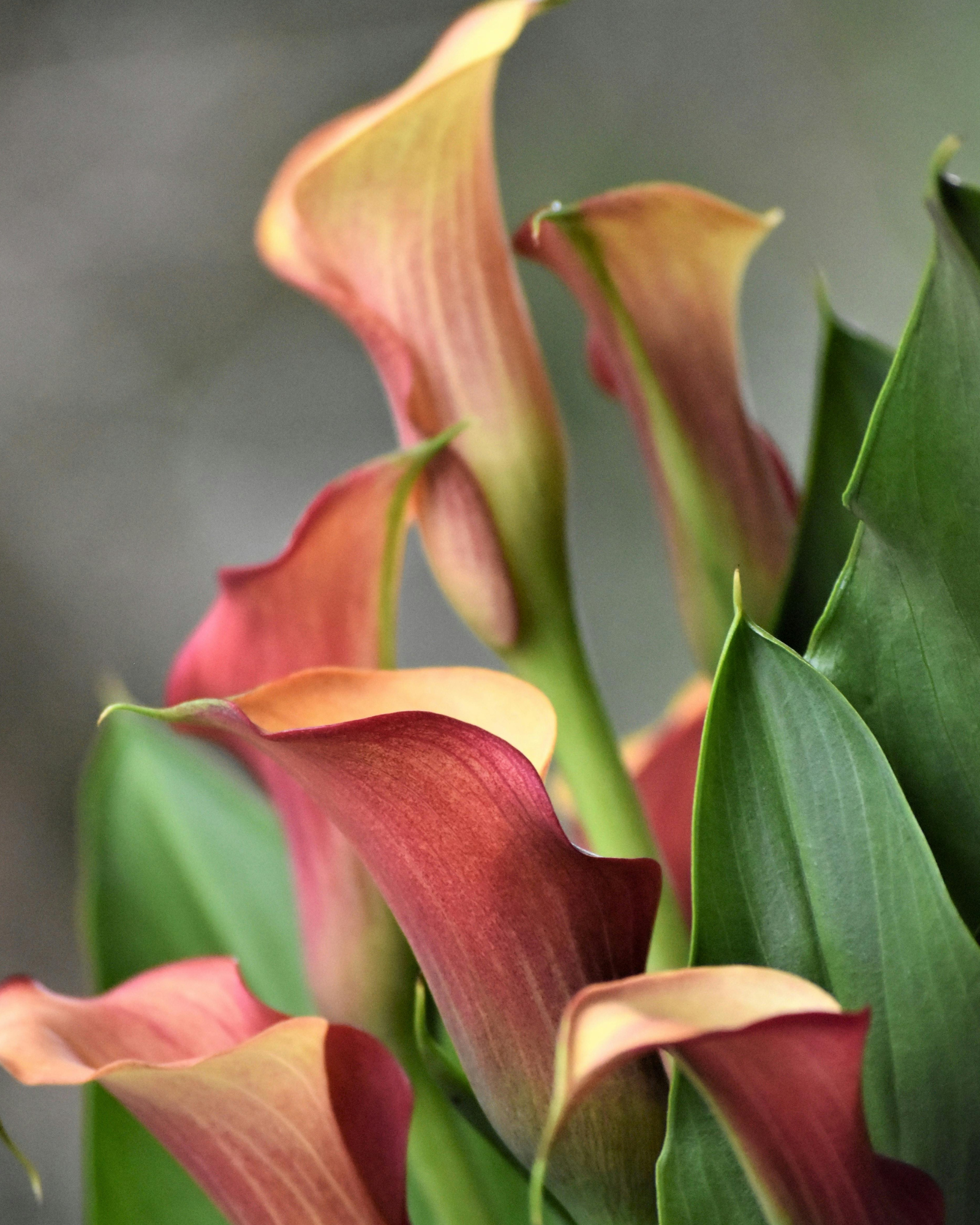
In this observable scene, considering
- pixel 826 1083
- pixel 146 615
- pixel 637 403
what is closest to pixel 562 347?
pixel 146 615

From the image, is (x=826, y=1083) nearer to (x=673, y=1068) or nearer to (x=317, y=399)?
(x=673, y=1068)

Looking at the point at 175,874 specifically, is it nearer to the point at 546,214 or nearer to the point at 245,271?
the point at 546,214

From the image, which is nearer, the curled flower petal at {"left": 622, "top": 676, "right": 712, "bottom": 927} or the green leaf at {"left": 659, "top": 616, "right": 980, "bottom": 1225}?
the green leaf at {"left": 659, "top": 616, "right": 980, "bottom": 1225}

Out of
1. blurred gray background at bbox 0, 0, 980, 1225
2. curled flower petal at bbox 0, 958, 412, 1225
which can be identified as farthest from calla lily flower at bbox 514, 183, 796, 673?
blurred gray background at bbox 0, 0, 980, 1225

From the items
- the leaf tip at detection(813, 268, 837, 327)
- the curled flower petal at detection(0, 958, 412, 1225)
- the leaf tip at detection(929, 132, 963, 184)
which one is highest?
the leaf tip at detection(929, 132, 963, 184)

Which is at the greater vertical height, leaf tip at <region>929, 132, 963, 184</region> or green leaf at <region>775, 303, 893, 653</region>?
leaf tip at <region>929, 132, 963, 184</region>

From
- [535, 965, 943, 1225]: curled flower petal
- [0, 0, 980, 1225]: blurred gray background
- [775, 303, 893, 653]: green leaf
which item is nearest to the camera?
[535, 965, 943, 1225]: curled flower petal

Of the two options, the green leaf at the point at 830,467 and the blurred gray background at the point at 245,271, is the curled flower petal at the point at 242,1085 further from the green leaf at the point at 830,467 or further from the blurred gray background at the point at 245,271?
the blurred gray background at the point at 245,271

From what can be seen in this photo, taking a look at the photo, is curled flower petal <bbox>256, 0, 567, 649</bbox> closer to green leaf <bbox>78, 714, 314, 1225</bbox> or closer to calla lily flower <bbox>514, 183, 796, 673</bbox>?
calla lily flower <bbox>514, 183, 796, 673</bbox>
